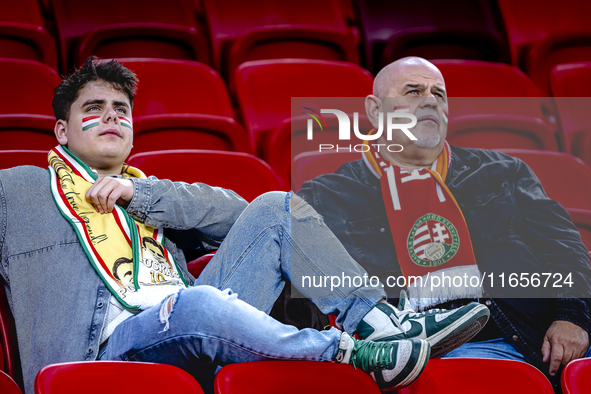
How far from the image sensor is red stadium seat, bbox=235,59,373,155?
38.9 inches

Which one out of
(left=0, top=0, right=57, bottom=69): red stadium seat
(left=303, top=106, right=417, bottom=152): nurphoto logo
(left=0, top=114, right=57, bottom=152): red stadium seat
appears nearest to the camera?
(left=303, top=106, right=417, bottom=152): nurphoto logo

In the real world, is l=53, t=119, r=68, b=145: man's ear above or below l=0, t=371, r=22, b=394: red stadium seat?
above

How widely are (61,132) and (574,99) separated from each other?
2.84 feet

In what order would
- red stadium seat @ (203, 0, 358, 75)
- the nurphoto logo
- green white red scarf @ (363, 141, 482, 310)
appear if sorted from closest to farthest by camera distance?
green white red scarf @ (363, 141, 482, 310)
the nurphoto logo
red stadium seat @ (203, 0, 358, 75)

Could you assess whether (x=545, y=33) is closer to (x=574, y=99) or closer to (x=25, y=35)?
(x=574, y=99)

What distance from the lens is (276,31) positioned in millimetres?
1175

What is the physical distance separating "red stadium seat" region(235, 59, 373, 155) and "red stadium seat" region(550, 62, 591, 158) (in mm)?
337

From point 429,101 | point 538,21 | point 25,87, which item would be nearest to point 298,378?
point 429,101

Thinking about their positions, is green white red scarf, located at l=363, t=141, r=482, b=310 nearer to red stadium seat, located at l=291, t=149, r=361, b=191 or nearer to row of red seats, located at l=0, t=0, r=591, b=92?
red stadium seat, located at l=291, t=149, r=361, b=191

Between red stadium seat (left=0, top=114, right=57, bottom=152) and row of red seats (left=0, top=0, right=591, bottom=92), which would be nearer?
red stadium seat (left=0, top=114, right=57, bottom=152)

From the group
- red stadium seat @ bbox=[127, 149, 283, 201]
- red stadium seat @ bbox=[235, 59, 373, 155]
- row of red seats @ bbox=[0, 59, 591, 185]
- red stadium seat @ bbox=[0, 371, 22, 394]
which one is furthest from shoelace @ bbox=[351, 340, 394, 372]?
red stadium seat @ bbox=[235, 59, 373, 155]

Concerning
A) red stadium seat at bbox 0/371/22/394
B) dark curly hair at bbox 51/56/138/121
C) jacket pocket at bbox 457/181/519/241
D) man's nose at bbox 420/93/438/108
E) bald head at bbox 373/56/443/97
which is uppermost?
bald head at bbox 373/56/443/97

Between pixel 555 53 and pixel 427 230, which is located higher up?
pixel 555 53

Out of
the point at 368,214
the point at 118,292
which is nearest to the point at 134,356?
the point at 118,292
